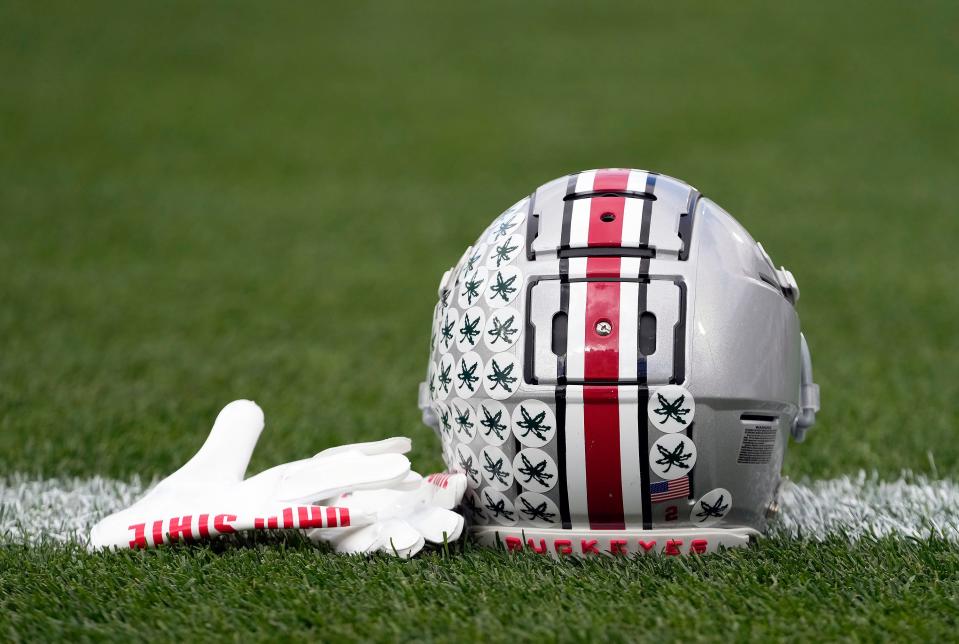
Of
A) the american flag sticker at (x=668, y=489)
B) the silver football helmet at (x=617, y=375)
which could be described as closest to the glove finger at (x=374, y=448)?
→ the silver football helmet at (x=617, y=375)

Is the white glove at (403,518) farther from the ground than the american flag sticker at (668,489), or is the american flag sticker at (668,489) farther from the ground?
the american flag sticker at (668,489)

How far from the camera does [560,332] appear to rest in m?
2.56

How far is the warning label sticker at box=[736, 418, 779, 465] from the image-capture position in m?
2.62

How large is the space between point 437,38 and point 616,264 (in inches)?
624

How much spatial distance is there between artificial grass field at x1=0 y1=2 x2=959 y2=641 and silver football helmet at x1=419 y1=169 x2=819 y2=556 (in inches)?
5.6

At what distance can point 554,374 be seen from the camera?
8.34 ft

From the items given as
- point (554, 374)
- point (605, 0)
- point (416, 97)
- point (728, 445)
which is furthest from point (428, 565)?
point (605, 0)

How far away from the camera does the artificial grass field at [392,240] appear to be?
2.45 m

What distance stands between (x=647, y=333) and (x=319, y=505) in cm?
89

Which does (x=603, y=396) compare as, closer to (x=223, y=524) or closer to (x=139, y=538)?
(x=223, y=524)

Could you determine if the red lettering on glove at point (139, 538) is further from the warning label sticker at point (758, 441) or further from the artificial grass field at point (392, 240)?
the warning label sticker at point (758, 441)

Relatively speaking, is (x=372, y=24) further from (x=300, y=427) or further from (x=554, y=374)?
(x=554, y=374)

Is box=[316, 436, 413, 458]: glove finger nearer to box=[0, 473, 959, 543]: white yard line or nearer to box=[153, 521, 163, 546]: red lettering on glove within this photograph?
→ box=[153, 521, 163, 546]: red lettering on glove

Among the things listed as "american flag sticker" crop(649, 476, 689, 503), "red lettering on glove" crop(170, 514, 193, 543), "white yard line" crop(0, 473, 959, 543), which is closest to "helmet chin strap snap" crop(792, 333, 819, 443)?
"white yard line" crop(0, 473, 959, 543)
